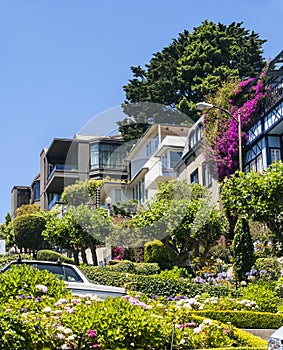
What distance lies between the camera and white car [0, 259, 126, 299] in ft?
49.3

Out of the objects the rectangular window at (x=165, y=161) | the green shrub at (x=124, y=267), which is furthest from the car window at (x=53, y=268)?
the rectangular window at (x=165, y=161)

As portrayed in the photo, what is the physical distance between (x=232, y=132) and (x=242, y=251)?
1470cm

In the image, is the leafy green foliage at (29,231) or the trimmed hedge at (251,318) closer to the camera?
the trimmed hedge at (251,318)

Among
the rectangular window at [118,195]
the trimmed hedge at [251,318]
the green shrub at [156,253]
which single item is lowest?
the trimmed hedge at [251,318]

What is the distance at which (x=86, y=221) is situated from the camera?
45.2 meters

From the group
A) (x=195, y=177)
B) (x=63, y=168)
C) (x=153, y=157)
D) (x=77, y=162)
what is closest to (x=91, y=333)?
(x=195, y=177)

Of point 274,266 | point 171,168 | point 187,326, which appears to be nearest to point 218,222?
point 274,266

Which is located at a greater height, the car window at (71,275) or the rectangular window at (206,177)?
the rectangular window at (206,177)

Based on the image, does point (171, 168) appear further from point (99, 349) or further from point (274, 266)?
point (99, 349)

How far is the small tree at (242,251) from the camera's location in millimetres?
29094

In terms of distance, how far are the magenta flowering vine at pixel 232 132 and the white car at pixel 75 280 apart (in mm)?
26712

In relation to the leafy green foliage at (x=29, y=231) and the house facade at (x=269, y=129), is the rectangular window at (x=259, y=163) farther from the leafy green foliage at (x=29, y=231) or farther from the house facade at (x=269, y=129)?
the leafy green foliage at (x=29, y=231)

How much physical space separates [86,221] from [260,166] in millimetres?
11728

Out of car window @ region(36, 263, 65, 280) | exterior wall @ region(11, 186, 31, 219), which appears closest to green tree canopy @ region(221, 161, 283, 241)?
car window @ region(36, 263, 65, 280)
